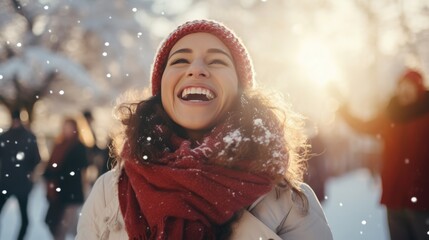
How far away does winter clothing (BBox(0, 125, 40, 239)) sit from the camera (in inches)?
308

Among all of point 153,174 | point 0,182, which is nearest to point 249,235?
point 153,174

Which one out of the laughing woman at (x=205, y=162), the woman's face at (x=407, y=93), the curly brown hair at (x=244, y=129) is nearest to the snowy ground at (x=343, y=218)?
the woman's face at (x=407, y=93)

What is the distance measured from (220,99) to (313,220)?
0.58m

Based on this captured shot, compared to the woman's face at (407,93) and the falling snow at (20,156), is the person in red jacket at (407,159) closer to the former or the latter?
the woman's face at (407,93)

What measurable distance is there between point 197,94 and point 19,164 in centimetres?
581

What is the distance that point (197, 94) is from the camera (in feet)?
8.40

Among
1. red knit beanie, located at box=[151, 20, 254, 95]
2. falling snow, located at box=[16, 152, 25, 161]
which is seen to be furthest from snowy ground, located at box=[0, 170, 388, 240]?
red knit beanie, located at box=[151, 20, 254, 95]

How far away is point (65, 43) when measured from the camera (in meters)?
17.3

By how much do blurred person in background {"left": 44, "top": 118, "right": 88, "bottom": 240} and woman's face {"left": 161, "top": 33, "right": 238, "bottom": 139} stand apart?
215 inches

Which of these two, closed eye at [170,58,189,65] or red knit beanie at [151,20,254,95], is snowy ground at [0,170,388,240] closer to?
red knit beanie at [151,20,254,95]

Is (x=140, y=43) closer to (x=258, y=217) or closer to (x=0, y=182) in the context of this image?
Answer: (x=0, y=182)

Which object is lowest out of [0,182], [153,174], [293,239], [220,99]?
[0,182]

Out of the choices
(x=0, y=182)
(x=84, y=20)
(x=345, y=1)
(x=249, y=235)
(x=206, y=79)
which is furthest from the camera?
(x=345, y=1)

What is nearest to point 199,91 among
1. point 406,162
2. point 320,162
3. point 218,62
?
point 218,62
